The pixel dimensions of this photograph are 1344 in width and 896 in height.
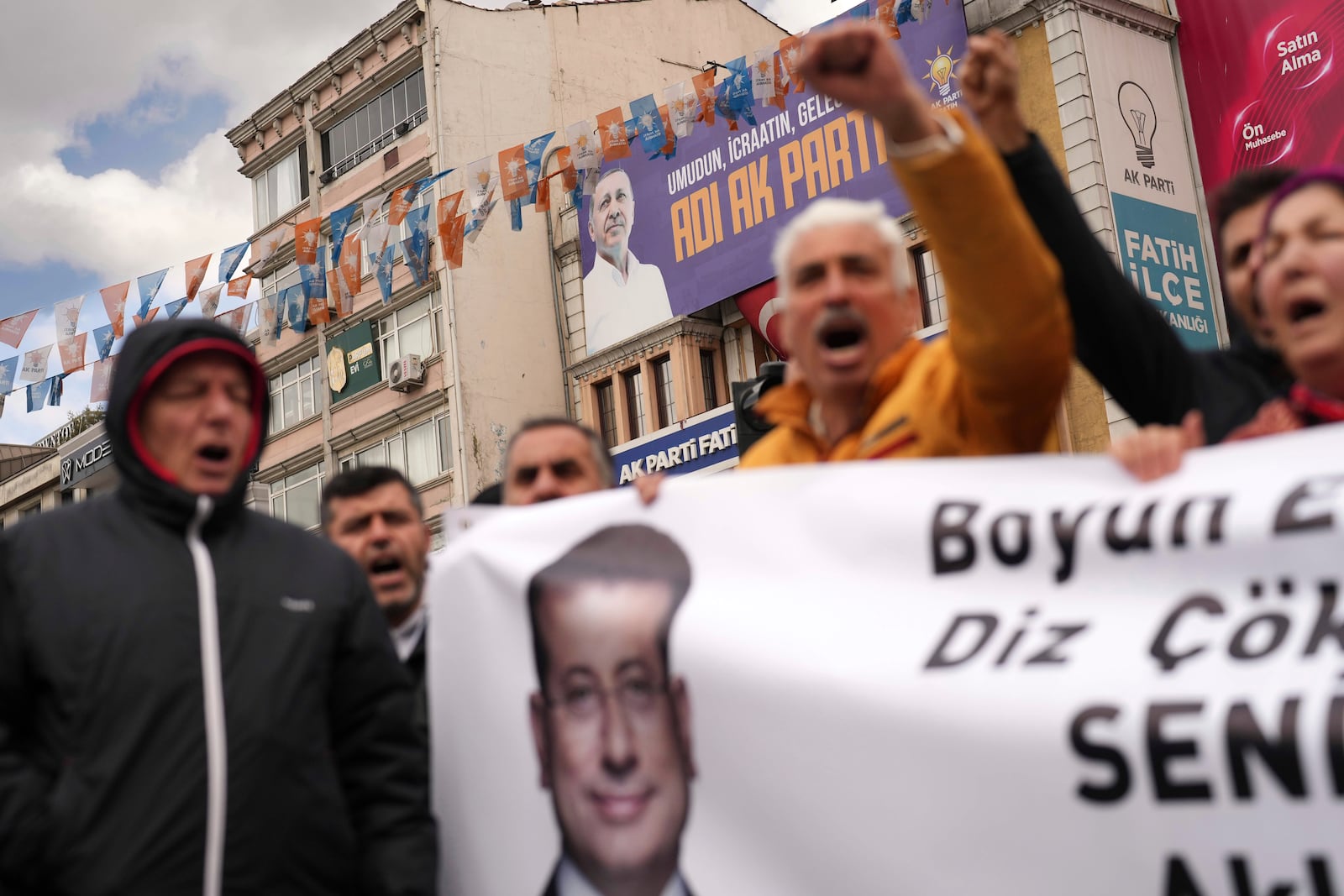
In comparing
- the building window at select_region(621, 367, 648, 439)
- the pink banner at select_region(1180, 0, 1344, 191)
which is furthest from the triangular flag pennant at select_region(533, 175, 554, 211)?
the pink banner at select_region(1180, 0, 1344, 191)

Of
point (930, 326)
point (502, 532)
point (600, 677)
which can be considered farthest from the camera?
point (930, 326)

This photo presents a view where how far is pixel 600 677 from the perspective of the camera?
285 centimetres

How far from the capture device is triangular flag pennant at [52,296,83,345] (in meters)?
18.2

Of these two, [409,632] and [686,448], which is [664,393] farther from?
[409,632]

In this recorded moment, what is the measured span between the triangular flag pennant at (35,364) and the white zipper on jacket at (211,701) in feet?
58.1

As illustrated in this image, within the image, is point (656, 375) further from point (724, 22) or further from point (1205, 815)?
point (1205, 815)

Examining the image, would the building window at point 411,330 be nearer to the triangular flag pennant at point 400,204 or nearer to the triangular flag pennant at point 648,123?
the triangular flag pennant at point 400,204

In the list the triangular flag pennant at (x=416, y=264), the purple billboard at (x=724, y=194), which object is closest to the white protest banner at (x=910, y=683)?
the triangular flag pennant at (x=416, y=264)

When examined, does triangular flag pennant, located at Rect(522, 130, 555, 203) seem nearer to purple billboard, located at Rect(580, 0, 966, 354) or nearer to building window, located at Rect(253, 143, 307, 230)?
purple billboard, located at Rect(580, 0, 966, 354)

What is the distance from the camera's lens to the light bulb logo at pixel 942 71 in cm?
1794

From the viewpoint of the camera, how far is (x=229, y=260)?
695 inches

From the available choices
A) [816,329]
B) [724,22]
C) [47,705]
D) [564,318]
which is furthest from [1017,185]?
[724,22]

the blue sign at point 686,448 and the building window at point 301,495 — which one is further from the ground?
the building window at point 301,495

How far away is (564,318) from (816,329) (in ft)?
73.9
